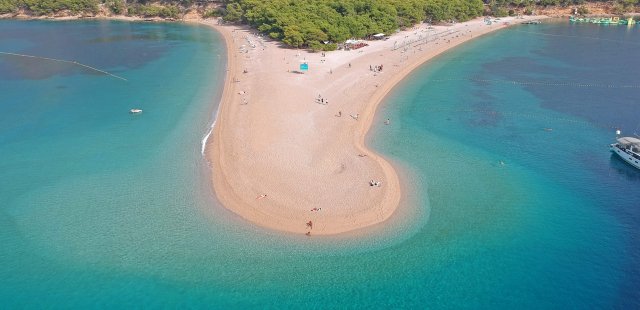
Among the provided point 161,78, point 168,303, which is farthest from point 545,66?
point 168,303

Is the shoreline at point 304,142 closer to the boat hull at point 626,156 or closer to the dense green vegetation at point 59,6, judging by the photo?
the boat hull at point 626,156

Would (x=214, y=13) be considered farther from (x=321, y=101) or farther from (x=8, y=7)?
(x=321, y=101)

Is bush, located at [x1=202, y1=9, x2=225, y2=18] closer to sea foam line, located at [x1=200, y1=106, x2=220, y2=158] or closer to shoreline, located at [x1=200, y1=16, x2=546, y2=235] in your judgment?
shoreline, located at [x1=200, y1=16, x2=546, y2=235]

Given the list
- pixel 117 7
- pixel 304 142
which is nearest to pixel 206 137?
pixel 304 142

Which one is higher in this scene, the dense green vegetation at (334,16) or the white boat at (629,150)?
the dense green vegetation at (334,16)

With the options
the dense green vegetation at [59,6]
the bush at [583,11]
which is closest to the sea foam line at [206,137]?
the dense green vegetation at [59,6]

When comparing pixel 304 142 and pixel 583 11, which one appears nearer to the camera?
pixel 304 142

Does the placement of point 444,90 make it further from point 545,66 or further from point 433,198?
point 433,198

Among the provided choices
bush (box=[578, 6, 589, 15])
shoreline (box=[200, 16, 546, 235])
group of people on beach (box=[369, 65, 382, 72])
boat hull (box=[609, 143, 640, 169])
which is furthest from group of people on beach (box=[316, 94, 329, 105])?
bush (box=[578, 6, 589, 15])
